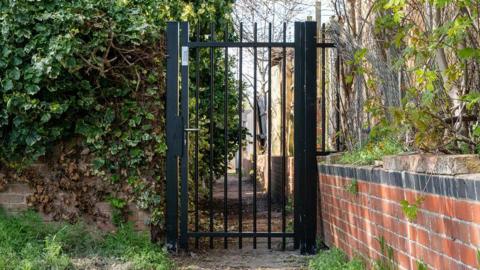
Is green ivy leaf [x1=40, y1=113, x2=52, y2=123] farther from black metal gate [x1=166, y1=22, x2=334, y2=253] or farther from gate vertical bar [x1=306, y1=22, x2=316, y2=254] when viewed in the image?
gate vertical bar [x1=306, y1=22, x2=316, y2=254]

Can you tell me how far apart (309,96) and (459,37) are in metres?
3.17

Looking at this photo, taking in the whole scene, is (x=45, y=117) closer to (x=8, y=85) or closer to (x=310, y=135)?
(x=8, y=85)

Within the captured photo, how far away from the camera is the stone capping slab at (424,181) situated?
2769mm

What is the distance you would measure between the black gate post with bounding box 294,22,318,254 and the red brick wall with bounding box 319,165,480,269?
161 mm

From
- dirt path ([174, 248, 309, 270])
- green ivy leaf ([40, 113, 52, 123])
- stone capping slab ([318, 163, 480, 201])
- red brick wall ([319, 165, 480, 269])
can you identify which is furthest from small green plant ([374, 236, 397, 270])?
green ivy leaf ([40, 113, 52, 123])

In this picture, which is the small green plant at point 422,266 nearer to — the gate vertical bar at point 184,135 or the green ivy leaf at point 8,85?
the gate vertical bar at point 184,135

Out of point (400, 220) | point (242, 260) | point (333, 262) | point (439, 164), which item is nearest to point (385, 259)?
point (400, 220)

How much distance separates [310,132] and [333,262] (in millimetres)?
1367

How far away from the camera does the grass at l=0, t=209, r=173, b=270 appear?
5.11 metres

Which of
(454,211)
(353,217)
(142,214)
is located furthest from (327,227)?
(454,211)

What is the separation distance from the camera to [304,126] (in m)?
6.14

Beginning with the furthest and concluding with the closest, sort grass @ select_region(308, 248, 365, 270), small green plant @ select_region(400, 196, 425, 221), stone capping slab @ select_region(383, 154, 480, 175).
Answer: grass @ select_region(308, 248, 365, 270) → small green plant @ select_region(400, 196, 425, 221) → stone capping slab @ select_region(383, 154, 480, 175)

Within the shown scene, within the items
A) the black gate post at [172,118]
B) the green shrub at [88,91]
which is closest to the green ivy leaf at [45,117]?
the green shrub at [88,91]

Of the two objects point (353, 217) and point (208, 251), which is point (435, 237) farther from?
point (208, 251)
